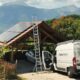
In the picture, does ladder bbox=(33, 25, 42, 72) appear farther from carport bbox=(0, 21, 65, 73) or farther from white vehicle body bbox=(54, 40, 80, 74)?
white vehicle body bbox=(54, 40, 80, 74)

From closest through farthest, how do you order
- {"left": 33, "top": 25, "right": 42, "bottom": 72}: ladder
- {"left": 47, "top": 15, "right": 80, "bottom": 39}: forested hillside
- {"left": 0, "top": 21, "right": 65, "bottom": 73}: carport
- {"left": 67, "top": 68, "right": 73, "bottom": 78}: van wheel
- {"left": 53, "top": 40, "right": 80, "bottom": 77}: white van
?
1. {"left": 53, "top": 40, "right": 80, "bottom": 77}: white van
2. {"left": 67, "top": 68, "right": 73, "bottom": 78}: van wheel
3. {"left": 33, "top": 25, "right": 42, "bottom": 72}: ladder
4. {"left": 0, "top": 21, "right": 65, "bottom": 73}: carport
5. {"left": 47, "top": 15, "right": 80, "bottom": 39}: forested hillside

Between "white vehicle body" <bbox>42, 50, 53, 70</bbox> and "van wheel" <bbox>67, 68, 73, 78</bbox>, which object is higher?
"white vehicle body" <bbox>42, 50, 53, 70</bbox>

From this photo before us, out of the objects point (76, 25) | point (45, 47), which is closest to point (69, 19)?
point (76, 25)

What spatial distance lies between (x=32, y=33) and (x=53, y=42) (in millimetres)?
3075

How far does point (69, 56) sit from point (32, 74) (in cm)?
431

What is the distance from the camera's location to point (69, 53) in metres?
27.4

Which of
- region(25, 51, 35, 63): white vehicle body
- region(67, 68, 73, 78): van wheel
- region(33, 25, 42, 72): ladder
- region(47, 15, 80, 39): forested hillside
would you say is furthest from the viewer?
region(47, 15, 80, 39): forested hillside

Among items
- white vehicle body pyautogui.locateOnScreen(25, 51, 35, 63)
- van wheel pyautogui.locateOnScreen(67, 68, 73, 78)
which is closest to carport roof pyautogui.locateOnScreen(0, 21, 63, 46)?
white vehicle body pyautogui.locateOnScreen(25, 51, 35, 63)

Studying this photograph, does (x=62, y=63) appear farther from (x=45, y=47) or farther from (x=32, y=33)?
(x=45, y=47)

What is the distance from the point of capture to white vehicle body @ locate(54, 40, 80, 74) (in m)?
26.8

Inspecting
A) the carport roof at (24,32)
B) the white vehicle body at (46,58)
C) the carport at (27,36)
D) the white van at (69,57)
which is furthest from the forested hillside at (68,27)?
the white van at (69,57)

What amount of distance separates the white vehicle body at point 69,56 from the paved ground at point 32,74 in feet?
2.17

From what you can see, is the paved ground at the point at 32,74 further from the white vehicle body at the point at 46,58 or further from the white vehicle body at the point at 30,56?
the white vehicle body at the point at 46,58

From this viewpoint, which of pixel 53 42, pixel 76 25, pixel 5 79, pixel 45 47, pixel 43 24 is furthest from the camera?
pixel 76 25
